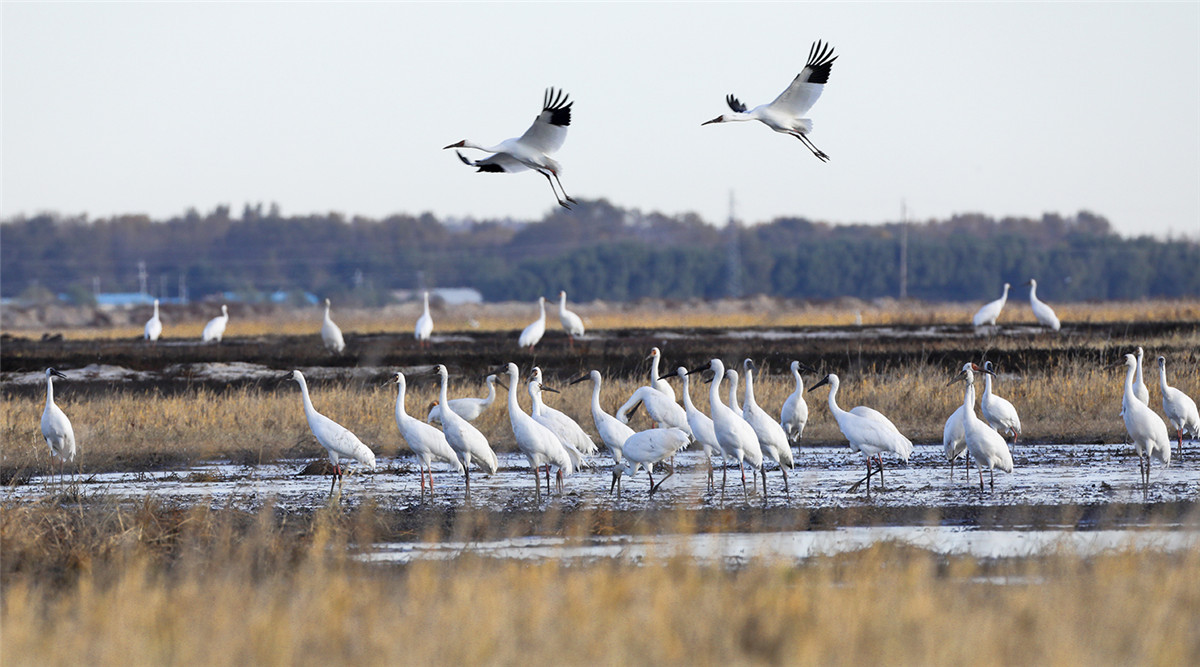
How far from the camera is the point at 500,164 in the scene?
1264 centimetres

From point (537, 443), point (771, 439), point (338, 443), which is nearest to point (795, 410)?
point (771, 439)

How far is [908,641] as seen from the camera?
18.5ft

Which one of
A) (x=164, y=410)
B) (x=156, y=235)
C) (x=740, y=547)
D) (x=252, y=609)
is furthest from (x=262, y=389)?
(x=156, y=235)

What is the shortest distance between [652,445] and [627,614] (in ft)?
18.8

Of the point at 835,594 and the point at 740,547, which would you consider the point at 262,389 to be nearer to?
the point at 740,547

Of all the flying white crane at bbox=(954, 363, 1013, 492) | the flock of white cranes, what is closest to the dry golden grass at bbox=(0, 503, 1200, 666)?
the flying white crane at bbox=(954, 363, 1013, 492)

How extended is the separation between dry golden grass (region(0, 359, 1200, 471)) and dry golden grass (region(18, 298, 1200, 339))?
24198 mm

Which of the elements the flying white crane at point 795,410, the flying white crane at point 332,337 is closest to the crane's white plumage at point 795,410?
the flying white crane at point 795,410

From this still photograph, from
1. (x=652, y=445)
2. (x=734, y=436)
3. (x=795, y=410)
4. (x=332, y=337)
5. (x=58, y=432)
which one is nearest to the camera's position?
(x=734, y=436)

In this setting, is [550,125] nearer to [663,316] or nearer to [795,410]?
[795,410]

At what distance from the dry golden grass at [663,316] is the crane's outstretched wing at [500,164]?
3054 cm

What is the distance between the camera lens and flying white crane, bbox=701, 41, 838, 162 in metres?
12.3

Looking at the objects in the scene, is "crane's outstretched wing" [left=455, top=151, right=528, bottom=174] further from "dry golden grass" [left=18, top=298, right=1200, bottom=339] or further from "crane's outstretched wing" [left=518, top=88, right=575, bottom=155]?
"dry golden grass" [left=18, top=298, right=1200, bottom=339]

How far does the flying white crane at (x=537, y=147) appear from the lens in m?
11.6
